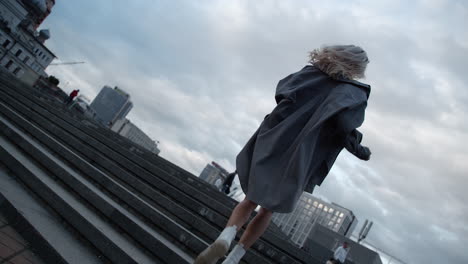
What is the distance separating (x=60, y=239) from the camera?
96.6 inches

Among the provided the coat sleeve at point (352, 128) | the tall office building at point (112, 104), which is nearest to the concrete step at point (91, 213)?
the coat sleeve at point (352, 128)

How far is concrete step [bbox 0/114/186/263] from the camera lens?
2.61 m

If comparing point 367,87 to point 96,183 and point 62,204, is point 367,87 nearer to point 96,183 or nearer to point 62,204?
point 62,204

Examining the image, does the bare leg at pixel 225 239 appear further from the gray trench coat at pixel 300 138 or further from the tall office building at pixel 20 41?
the tall office building at pixel 20 41

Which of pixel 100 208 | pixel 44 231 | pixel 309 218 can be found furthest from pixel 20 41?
pixel 309 218

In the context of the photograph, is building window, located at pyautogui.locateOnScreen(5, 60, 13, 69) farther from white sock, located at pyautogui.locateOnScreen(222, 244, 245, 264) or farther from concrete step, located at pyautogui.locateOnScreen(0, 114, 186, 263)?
white sock, located at pyautogui.locateOnScreen(222, 244, 245, 264)

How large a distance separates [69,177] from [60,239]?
4.41 ft

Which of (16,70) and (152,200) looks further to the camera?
(16,70)

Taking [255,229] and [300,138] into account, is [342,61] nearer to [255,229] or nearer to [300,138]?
[300,138]

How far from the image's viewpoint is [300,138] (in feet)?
7.88

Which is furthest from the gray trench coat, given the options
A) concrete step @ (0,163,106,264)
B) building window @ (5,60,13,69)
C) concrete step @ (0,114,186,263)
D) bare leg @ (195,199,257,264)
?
building window @ (5,60,13,69)

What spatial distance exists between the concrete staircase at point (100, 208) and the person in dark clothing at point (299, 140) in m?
0.81

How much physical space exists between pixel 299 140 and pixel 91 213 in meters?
2.35

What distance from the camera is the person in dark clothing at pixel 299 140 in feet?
7.40
